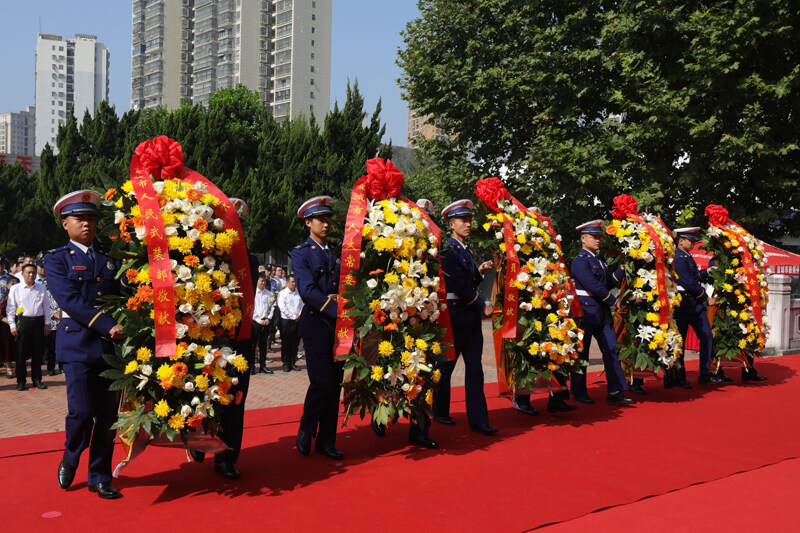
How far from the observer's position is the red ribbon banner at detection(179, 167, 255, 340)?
5004 mm

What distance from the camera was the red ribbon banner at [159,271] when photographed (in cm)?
451

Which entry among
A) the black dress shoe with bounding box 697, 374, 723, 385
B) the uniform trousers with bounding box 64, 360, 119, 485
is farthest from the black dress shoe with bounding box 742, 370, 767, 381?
the uniform trousers with bounding box 64, 360, 119, 485

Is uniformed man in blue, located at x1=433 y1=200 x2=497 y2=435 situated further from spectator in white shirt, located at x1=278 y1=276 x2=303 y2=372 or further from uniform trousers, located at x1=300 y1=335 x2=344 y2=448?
spectator in white shirt, located at x1=278 y1=276 x2=303 y2=372

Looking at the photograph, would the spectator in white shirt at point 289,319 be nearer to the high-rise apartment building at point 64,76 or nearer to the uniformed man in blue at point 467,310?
the uniformed man in blue at point 467,310

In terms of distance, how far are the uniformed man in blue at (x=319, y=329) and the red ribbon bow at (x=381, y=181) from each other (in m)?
0.36

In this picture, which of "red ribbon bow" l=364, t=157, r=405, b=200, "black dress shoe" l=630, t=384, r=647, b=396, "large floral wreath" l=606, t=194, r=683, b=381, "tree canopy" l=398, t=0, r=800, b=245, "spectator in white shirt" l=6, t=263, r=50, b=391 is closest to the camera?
"red ribbon bow" l=364, t=157, r=405, b=200

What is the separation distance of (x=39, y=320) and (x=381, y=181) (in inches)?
283

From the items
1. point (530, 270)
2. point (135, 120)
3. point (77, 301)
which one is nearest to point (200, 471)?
point (77, 301)

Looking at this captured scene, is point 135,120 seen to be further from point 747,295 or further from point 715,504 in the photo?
point 715,504

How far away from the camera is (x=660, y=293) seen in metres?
8.41

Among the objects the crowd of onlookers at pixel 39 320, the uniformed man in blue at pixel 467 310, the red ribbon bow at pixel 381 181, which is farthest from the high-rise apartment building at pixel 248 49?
the red ribbon bow at pixel 381 181

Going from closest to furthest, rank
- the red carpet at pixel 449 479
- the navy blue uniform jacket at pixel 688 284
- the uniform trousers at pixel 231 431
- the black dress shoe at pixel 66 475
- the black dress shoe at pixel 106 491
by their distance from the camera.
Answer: the red carpet at pixel 449 479, the black dress shoe at pixel 106 491, the black dress shoe at pixel 66 475, the uniform trousers at pixel 231 431, the navy blue uniform jacket at pixel 688 284

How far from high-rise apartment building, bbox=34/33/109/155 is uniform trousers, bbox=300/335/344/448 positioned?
155924mm

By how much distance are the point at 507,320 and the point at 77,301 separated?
4015 mm
